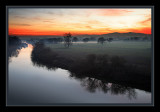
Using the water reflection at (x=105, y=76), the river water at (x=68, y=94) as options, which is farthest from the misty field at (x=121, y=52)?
the river water at (x=68, y=94)

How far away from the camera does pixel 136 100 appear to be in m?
12.6

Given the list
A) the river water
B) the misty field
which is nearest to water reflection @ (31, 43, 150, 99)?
the river water

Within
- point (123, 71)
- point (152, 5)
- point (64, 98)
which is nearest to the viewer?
point (152, 5)

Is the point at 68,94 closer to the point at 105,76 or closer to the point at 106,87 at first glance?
the point at 106,87

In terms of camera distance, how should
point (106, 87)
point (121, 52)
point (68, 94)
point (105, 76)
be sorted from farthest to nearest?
point (121, 52) < point (105, 76) < point (106, 87) < point (68, 94)

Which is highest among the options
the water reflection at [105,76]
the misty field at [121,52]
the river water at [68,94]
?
the misty field at [121,52]

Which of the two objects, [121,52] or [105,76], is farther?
[121,52]

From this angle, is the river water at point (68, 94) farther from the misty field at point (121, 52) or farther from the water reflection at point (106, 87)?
the misty field at point (121, 52)

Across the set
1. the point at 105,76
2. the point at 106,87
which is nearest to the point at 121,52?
the point at 105,76

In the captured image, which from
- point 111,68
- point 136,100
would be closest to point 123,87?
point 136,100

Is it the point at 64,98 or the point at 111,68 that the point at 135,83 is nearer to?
the point at 111,68

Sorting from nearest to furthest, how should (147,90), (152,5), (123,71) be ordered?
1. (152,5)
2. (147,90)
3. (123,71)
